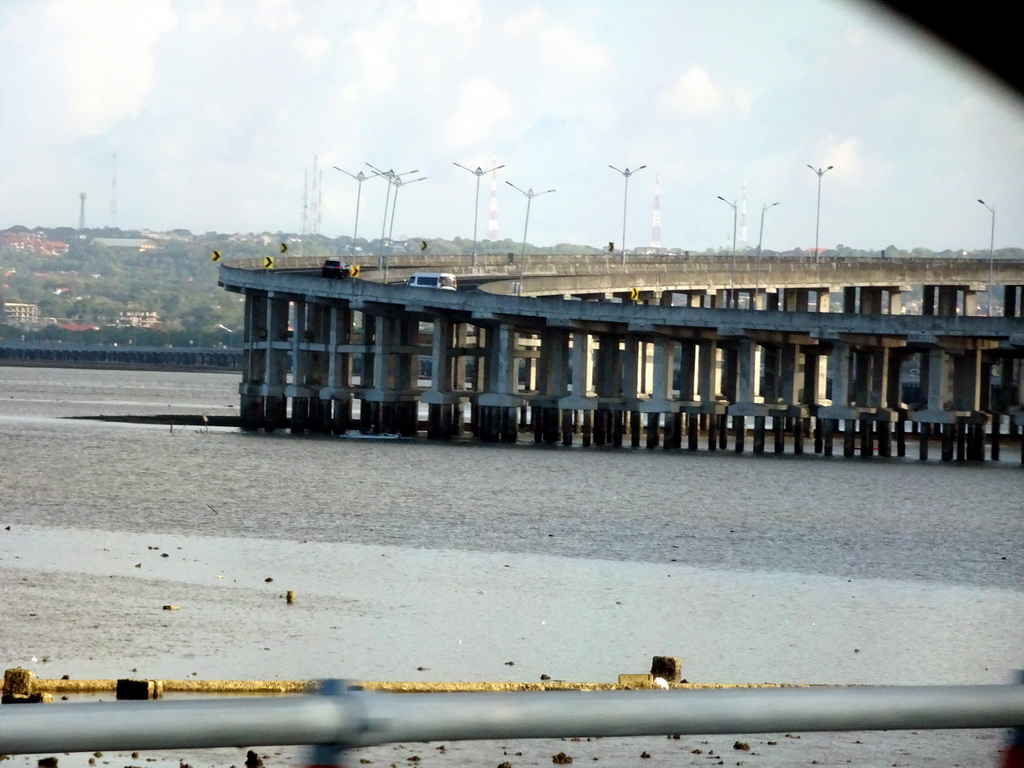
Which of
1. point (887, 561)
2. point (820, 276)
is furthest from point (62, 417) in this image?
point (887, 561)

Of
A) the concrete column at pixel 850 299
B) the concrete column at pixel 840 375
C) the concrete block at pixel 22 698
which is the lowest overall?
the concrete block at pixel 22 698

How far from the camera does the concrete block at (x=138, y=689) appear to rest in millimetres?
12930

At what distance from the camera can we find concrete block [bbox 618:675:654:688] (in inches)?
572

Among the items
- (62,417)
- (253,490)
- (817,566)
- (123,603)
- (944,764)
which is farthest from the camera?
(62,417)

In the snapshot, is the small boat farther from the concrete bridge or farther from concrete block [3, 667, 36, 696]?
concrete block [3, 667, 36, 696]

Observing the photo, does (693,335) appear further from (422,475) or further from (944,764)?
(944,764)

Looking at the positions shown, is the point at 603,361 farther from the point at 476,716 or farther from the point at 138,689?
the point at 476,716

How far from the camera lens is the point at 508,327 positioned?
75.7 meters

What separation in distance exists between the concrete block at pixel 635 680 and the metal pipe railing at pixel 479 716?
1062 centimetres

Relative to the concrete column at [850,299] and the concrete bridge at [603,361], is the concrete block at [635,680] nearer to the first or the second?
the concrete bridge at [603,361]

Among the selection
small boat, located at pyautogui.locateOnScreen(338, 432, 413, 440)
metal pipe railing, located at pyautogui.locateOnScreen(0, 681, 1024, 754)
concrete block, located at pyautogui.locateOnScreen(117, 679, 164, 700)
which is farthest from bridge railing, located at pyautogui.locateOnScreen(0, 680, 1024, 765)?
small boat, located at pyautogui.locateOnScreen(338, 432, 413, 440)

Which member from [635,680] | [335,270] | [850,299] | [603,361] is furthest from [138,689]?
[850,299]

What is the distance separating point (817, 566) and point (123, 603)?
49.7 feet

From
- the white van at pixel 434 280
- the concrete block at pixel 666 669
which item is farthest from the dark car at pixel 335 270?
the concrete block at pixel 666 669
